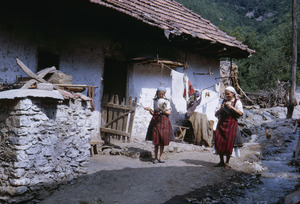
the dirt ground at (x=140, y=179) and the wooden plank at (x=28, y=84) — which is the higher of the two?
the wooden plank at (x=28, y=84)

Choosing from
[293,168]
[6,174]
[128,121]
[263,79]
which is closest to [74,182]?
[6,174]

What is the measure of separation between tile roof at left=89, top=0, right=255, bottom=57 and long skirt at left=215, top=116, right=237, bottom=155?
2.73 meters

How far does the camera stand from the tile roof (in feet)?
19.4

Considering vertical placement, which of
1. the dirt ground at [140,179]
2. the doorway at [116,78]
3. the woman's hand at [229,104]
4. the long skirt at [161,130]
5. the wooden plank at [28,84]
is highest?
the doorway at [116,78]

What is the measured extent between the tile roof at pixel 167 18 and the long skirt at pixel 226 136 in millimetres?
2726

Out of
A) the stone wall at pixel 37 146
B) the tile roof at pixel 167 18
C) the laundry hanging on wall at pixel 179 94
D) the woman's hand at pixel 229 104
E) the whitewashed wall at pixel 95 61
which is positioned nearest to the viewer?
the stone wall at pixel 37 146

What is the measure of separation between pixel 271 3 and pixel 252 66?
4358 centimetres

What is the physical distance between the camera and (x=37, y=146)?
12.3 ft

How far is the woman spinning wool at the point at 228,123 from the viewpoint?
4902 mm

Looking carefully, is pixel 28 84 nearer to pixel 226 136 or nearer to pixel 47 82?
pixel 47 82

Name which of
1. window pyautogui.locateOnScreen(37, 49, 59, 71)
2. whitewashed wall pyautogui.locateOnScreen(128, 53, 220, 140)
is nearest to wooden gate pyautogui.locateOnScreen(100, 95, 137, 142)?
whitewashed wall pyautogui.locateOnScreen(128, 53, 220, 140)

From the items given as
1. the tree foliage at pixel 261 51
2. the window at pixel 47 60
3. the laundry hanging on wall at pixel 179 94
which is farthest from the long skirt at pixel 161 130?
the tree foliage at pixel 261 51

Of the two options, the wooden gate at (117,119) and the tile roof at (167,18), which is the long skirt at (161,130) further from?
the tile roof at (167,18)

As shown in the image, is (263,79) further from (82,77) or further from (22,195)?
(22,195)
